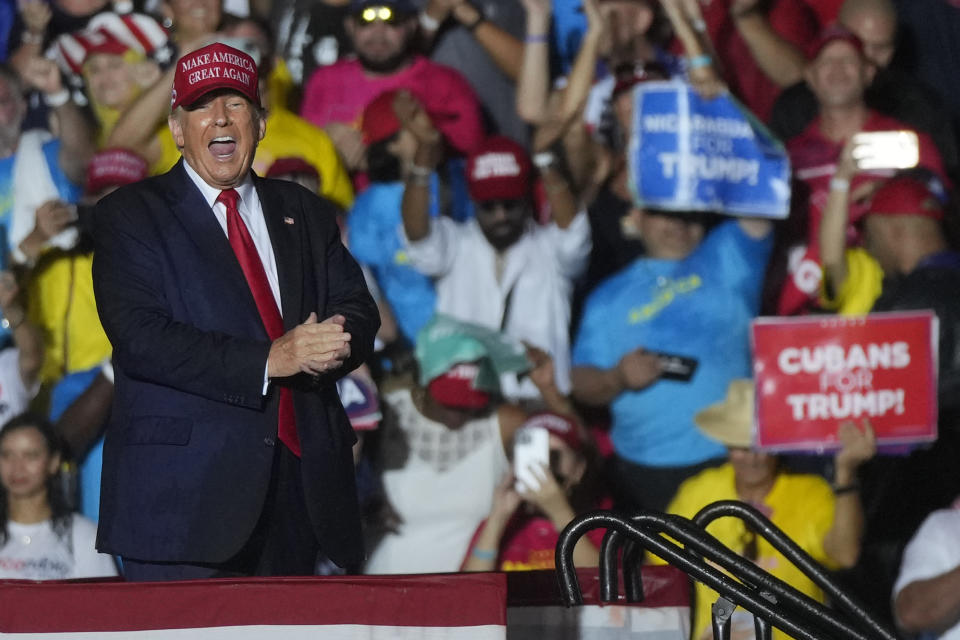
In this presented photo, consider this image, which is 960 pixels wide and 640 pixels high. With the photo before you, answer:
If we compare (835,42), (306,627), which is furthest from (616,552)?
(835,42)

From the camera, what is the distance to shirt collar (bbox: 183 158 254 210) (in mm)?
3043

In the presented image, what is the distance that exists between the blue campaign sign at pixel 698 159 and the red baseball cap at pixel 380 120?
0.98 metres

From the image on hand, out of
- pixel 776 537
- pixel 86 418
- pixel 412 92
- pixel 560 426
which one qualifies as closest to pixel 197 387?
pixel 776 537

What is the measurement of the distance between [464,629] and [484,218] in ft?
11.4

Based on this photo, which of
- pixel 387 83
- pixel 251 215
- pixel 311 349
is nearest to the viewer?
pixel 311 349

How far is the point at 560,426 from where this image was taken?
18.1ft

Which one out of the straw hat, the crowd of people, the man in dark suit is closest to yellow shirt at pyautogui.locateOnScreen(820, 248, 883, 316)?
the crowd of people

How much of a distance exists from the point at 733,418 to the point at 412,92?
1.95 m

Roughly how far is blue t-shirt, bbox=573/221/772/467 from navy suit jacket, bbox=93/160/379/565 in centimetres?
279

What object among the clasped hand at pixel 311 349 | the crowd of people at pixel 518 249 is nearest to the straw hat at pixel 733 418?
the crowd of people at pixel 518 249

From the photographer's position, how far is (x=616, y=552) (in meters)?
2.99

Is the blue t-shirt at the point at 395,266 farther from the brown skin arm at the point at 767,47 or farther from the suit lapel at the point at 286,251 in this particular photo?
the suit lapel at the point at 286,251

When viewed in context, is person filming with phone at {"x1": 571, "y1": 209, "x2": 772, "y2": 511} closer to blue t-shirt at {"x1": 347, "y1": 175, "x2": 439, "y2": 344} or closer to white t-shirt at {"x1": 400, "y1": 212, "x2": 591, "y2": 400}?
white t-shirt at {"x1": 400, "y1": 212, "x2": 591, "y2": 400}

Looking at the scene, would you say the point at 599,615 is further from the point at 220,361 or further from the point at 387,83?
the point at 387,83
